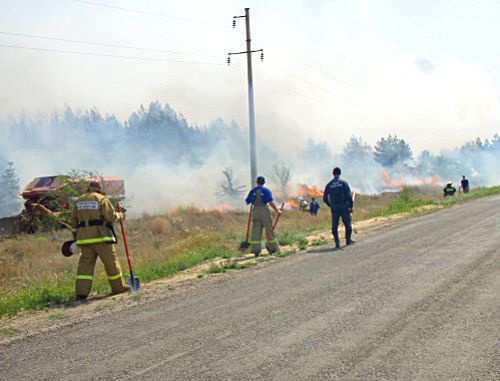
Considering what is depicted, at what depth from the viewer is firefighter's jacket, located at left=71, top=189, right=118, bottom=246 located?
898 cm

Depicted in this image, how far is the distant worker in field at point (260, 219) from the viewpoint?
13.3m

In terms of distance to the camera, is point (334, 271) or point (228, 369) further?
point (334, 271)

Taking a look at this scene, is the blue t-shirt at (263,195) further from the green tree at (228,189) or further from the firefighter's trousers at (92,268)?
the green tree at (228,189)

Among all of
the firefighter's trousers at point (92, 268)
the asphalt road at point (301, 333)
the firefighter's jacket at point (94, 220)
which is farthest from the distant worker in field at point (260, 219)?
the firefighter's jacket at point (94, 220)

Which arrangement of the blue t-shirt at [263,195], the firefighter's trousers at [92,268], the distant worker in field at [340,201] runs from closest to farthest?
the firefighter's trousers at [92,268]
the blue t-shirt at [263,195]
the distant worker in field at [340,201]

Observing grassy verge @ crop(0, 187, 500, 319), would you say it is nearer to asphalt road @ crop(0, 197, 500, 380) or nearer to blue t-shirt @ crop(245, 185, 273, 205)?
blue t-shirt @ crop(245, 185, 273, 205)

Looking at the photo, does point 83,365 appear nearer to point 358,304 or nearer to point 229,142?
point 358,304

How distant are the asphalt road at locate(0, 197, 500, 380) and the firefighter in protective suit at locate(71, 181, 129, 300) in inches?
53.6

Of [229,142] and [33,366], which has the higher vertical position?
[229,142]

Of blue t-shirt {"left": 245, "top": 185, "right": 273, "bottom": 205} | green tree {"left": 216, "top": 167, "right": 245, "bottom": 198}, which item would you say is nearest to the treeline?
green tree {"left": 216, "top": 167, "right": 245, "bottom": 198}

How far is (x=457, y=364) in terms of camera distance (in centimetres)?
451

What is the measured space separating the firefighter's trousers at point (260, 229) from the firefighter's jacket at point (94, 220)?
483cm

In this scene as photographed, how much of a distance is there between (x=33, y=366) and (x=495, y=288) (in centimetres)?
580

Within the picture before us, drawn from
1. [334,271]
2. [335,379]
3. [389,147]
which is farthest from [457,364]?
[389,147]
